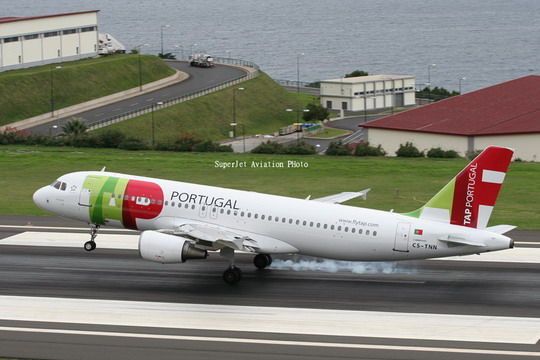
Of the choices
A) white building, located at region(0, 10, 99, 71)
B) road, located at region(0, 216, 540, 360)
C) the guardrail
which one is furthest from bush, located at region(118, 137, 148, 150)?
white building, located at region(0, 10, 99, 71)

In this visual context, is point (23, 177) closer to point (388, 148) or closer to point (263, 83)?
point (388, 148)

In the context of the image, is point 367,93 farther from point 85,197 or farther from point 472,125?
point 85,197

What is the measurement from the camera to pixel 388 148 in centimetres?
10119

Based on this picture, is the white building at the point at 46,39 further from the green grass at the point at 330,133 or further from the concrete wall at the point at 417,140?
the concrete wall at the point at 417,140

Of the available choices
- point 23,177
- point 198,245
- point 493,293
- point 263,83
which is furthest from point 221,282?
point 263,83

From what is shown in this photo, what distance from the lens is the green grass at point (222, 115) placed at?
448 ft

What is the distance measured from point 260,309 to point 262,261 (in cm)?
637

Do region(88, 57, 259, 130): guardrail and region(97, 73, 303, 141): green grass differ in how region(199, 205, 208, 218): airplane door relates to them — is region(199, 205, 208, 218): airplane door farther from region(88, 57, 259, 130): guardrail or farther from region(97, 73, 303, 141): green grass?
region(97, 73, 303, 141): green grass

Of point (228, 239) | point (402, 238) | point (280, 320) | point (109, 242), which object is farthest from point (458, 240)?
point (109, 242)

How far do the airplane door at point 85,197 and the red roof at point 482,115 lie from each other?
59917 mm

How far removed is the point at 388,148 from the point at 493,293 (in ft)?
207

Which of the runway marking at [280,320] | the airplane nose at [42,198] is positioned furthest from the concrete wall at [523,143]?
the airplane nose at [42,198]

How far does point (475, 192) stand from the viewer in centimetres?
3722

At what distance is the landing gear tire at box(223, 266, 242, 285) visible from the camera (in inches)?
1576
